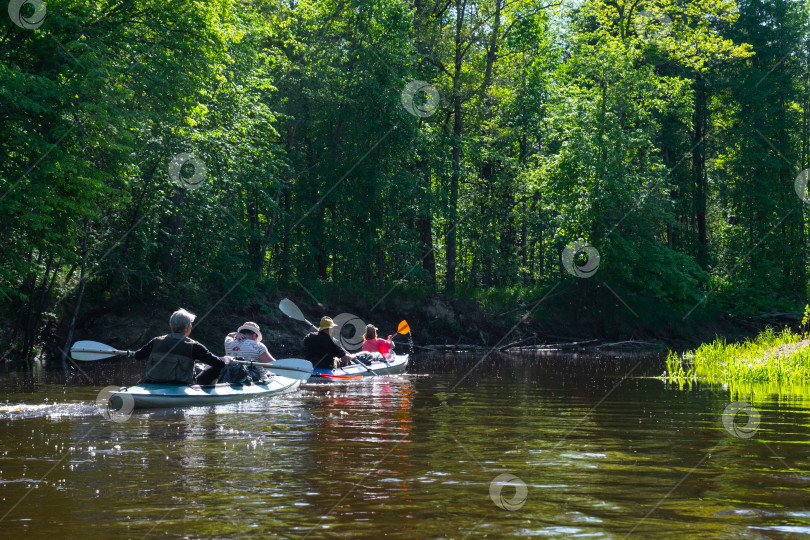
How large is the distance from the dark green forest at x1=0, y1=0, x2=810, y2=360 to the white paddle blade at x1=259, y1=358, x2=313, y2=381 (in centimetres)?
595

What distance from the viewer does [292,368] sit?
13922mm

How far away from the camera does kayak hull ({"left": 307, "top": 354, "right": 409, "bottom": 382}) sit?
1539 centimetres

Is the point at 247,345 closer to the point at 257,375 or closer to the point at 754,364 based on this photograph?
the point at 257,375

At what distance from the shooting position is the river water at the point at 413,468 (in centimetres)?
475

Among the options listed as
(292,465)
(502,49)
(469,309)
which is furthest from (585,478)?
(502,49)

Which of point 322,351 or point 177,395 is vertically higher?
point 322,351

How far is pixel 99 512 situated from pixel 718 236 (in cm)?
4102
